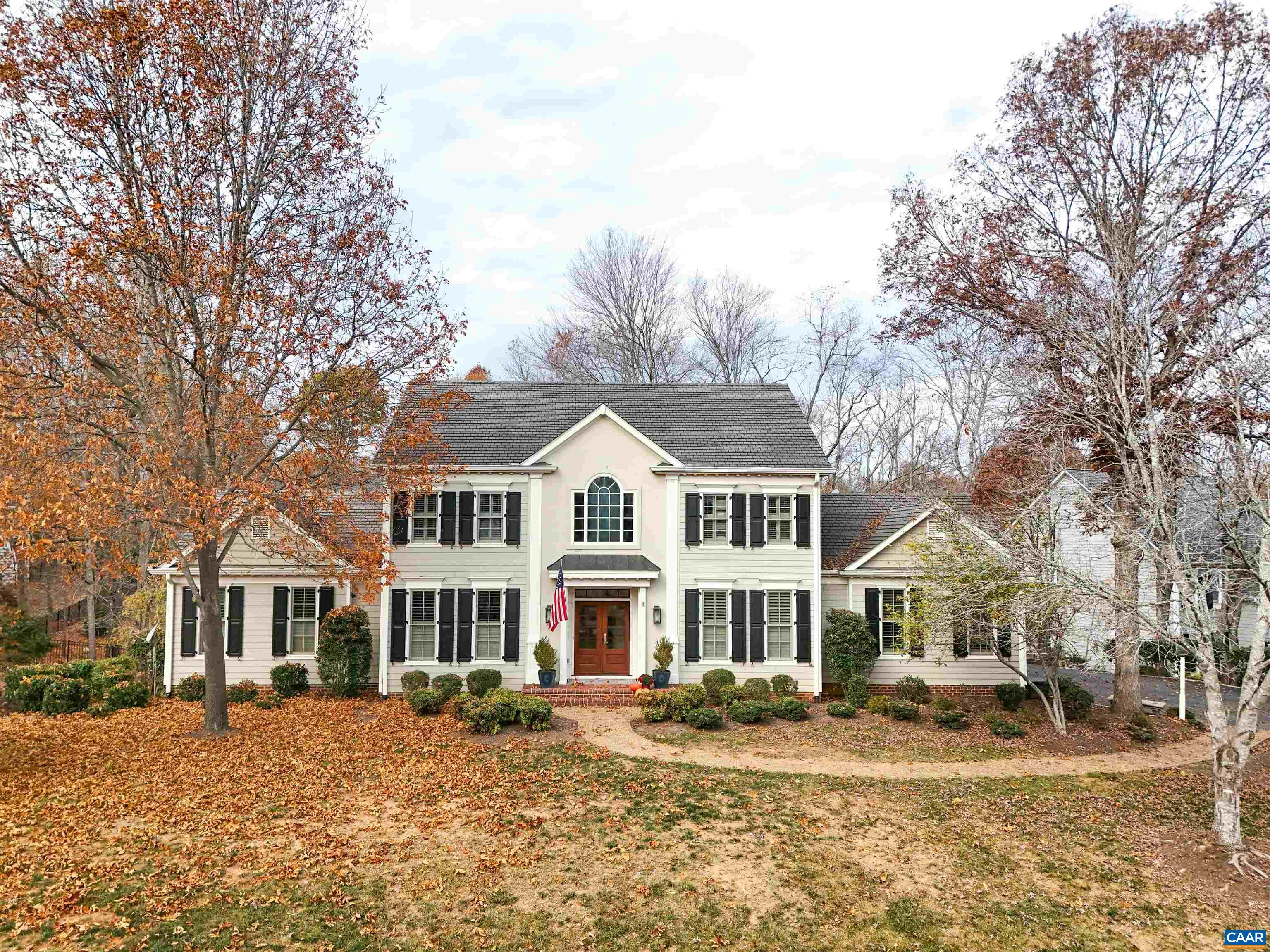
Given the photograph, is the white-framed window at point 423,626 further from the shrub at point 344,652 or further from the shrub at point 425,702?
the shrub at point 425,702

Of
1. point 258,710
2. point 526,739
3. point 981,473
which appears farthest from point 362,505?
point 981,473

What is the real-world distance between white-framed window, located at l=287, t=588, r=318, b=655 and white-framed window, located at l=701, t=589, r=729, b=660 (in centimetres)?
963

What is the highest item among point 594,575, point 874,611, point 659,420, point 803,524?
point 659,420

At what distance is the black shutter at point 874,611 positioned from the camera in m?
19.0

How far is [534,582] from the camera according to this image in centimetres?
1870

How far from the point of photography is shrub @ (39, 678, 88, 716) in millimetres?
15656

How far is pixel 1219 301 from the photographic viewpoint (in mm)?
12797

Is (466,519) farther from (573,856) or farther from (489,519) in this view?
(573,856)

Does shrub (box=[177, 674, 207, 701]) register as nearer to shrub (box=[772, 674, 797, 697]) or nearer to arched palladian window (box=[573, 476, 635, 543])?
arched palladian window (box=[573, 476, 635, 543])

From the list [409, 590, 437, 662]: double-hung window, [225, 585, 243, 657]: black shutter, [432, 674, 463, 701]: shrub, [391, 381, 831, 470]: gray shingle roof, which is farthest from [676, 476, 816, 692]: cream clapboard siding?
[225, 585, 243, 657]: black shutter

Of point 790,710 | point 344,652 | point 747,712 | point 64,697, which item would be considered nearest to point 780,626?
point 790,710

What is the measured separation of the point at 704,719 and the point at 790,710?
6.99 feet

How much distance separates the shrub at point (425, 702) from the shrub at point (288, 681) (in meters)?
3.48

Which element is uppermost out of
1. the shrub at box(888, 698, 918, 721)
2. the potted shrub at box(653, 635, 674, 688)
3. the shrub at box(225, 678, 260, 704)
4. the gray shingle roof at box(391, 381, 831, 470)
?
the gray shingle roof at box(391, 381, 831, 470)
